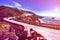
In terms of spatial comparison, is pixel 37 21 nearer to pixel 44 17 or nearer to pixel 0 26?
pixel 44 17

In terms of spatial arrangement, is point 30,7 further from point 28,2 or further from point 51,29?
point 51,29

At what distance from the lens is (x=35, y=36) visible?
176 centimetres

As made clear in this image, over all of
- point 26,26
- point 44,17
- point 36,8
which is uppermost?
point 36,8

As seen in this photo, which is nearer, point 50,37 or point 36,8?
point 50,37

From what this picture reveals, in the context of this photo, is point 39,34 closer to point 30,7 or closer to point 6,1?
point 30,7

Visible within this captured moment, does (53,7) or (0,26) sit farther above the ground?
(53,7)

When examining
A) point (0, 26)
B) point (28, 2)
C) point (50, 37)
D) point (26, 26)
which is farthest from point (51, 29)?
point (0, 26)

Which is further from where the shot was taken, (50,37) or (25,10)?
(25,10)

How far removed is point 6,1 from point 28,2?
0.32m

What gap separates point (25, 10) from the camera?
188cm

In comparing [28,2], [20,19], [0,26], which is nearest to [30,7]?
[28,2]

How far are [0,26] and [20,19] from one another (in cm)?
29

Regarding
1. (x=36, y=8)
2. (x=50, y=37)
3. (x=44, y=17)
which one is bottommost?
(x=50, y=37)

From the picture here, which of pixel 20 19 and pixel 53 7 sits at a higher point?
pixel 53 7
